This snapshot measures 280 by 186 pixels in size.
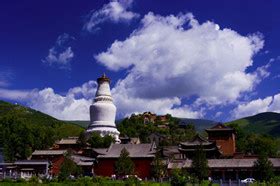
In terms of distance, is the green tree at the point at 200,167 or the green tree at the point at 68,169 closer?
the green tree at the point at 68,169

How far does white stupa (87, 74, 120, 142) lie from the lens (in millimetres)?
73100

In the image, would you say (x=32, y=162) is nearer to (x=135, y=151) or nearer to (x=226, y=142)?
(x=135, y=151)

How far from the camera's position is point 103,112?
75562 mm

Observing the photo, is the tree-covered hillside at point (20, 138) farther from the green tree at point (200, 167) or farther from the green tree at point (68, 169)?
the green tree at point (200, 167)

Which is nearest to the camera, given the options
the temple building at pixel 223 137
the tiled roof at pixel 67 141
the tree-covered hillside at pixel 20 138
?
the tree-covered hillside at pixel 20 138

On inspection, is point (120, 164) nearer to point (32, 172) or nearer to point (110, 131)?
point (32, 172)

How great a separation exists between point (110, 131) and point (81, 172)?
851 inches

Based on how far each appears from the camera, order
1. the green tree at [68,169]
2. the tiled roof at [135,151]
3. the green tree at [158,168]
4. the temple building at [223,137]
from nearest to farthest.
Answer: the green tree at [68,169] → the green tree at [158,168] → the tiled roof at [135,151] → the temple building at [223,137]

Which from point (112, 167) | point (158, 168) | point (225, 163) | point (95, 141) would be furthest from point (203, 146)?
point (95, 141)

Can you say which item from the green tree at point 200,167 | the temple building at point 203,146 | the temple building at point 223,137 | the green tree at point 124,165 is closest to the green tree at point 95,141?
the temple building at point 203,146

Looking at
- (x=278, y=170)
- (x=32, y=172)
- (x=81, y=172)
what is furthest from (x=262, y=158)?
(x=32, y=172)

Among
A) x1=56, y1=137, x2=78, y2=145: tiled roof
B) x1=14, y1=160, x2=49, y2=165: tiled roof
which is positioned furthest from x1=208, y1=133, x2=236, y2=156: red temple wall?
x1=14, y1=160, x2=49, y2=165: tiled roof

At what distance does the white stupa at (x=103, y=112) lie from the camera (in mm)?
73100

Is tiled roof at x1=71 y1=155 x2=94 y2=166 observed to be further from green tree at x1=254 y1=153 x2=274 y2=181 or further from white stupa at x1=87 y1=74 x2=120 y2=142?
green tree at x1=254 y1=153 x2=274 y2=181
